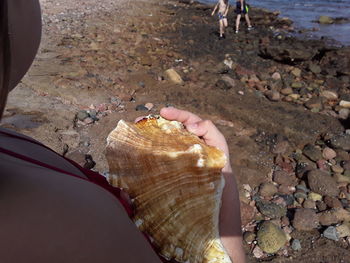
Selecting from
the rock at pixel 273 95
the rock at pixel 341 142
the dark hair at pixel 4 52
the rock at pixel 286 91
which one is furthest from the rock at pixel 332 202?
the dark hair at pixel 4 52

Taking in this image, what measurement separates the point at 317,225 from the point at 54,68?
594 cm

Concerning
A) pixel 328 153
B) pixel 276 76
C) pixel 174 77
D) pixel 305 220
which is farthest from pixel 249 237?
pixel 276 76

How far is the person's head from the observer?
0.83 meters

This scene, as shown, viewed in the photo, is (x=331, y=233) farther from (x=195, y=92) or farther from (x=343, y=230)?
(x=195, y=92)

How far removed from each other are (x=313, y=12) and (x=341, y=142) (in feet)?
59.0

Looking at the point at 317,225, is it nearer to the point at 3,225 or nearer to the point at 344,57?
the point at 3,225

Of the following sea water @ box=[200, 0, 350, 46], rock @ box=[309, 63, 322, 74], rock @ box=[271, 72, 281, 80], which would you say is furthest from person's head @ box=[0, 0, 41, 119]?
sea water @ box=[200, 0, 350, 46]

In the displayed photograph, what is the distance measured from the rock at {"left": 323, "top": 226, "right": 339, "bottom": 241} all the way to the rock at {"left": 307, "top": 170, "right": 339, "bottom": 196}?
77 centimetres

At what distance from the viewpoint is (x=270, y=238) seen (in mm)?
3473

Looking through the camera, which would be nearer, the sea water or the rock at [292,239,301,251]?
the rock at [292,239,301,251]

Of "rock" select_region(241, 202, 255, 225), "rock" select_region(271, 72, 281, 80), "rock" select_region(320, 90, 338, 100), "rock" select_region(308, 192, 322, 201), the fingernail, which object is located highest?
the fingernail

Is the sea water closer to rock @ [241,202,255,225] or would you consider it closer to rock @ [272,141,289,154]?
rock @ [272,141,289,154]

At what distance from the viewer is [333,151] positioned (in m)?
5.26

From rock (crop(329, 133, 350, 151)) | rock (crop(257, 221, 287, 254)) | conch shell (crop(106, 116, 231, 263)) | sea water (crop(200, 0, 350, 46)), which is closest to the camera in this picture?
conch shell (crop(106, 116, 231, 263))
